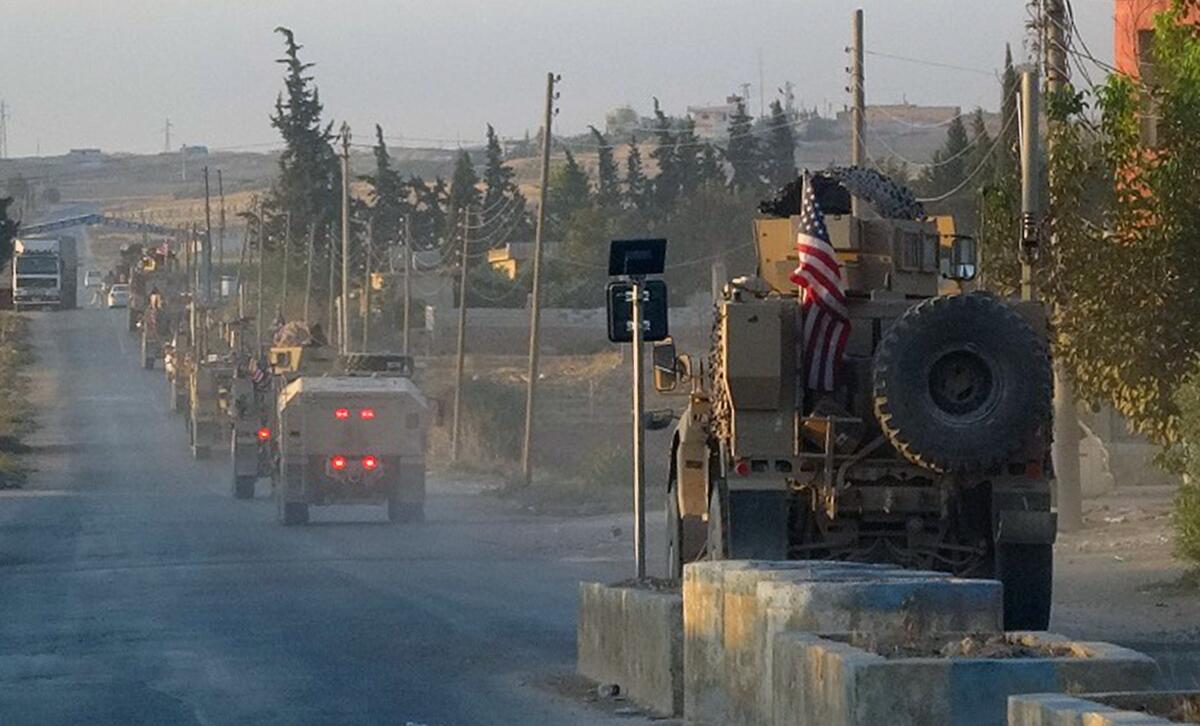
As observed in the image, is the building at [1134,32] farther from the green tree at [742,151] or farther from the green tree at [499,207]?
the green tree at [499,207]

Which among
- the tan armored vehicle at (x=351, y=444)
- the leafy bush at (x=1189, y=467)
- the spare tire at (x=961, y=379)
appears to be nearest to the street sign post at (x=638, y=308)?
the spare tire at (x=961, y=379)

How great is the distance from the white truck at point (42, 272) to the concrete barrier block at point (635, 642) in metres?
98.7

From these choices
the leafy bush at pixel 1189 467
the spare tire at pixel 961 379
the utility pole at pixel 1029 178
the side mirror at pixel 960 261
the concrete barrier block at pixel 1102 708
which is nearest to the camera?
the concrete barrier block at pixel 1102 708

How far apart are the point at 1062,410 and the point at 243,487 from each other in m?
23.5

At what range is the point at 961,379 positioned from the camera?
16.3m

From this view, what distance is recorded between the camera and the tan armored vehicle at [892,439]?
16172 mm

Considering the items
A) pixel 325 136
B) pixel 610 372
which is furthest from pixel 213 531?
pixel 325 136

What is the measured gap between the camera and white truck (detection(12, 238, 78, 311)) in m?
114

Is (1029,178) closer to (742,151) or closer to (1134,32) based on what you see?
(1134,32)

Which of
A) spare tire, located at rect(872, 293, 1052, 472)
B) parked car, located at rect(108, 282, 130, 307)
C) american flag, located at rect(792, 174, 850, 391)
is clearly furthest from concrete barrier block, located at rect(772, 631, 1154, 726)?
parked car, located at rect(108, 282, 130, 307)

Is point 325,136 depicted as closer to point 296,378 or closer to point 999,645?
point 296,378

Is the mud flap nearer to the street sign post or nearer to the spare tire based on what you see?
the street sign post

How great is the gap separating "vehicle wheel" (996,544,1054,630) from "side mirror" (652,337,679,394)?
10.7 ft

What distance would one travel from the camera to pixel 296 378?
4312 centimetres
